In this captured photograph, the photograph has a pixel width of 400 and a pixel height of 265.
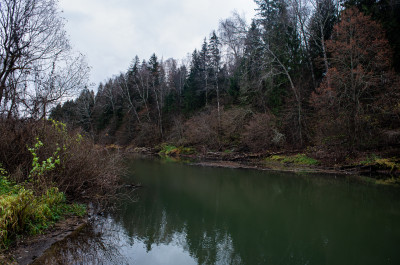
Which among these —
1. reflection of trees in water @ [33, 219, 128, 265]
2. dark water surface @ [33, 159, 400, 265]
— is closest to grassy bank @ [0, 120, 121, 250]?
reflection of trees in water @ [33, 219, 128, 265]

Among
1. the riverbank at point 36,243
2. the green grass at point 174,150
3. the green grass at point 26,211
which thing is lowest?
the riverbank at point 36,243

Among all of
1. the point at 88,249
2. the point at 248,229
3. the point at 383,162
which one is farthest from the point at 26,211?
the point at 383,162

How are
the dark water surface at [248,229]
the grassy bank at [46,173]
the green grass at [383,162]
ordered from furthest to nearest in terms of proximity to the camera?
the green grass at [383,162] → the grassy bank at [46,173] → the dark water surface at [248,229]

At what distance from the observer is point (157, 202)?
817 cm

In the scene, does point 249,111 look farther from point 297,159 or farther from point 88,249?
point 88,249

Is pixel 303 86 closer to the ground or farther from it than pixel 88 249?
farther from it

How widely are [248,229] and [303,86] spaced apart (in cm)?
1660

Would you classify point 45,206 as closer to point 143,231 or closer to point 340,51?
point 143,231

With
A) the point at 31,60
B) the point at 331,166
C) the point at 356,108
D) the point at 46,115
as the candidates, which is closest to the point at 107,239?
the point at 46,115

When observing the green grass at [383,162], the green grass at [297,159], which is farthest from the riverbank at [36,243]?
the green grass at [297,159]

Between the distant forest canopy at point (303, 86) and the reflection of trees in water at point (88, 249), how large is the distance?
5.08 metres

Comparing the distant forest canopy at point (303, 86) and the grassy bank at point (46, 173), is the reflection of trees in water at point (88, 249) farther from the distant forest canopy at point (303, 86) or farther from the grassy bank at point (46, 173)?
the distant forest canopy at point (303, 86)

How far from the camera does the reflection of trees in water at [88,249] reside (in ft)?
13.5

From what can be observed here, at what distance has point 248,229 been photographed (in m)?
5.98
